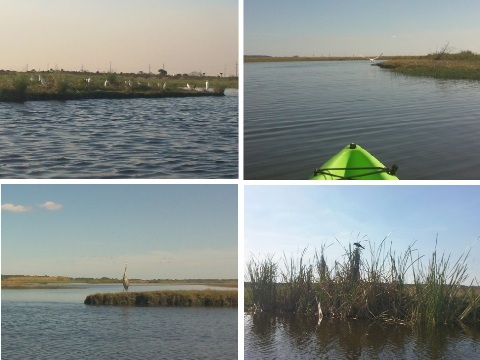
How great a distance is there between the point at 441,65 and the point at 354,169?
1.62 m

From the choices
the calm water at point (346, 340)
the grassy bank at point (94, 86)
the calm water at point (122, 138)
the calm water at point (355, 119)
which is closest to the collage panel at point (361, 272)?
the calm water at point (346, 340)

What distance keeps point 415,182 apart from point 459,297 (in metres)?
0.72

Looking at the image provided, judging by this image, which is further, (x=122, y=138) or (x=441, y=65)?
(x=441, y=65)

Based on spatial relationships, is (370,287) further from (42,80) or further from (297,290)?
(42,80)

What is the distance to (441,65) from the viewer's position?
4.54 m

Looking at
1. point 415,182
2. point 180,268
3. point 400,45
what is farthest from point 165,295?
point 400,45

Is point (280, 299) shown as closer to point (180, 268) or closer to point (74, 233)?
point (180, 268)

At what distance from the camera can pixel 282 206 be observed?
11.2 ft

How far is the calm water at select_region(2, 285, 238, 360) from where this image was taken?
3377 millimetres

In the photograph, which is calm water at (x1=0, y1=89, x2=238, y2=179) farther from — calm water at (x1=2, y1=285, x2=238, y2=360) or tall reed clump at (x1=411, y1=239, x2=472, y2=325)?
tall reed clump at (x1=411, y1=239, x2=472, y2=325)

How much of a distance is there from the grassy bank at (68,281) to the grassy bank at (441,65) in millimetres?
2128

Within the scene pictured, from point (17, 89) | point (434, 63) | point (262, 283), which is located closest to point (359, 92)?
point (434, 63)

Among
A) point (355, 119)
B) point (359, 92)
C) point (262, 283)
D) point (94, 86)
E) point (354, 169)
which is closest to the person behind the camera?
point (354, 169)

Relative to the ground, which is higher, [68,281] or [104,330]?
[68,281]
